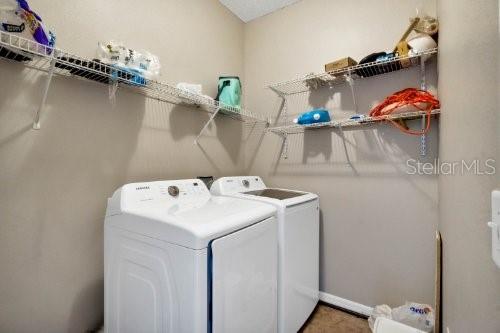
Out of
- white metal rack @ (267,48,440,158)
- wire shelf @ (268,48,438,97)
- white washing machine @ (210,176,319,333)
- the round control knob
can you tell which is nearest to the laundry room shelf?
white metal rack @ (267,48,440,158)

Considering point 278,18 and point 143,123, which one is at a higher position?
point 278,18

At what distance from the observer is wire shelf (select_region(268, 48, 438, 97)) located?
1630 millimetres

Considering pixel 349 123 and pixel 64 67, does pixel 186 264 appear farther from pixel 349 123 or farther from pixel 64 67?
pixel 349 123

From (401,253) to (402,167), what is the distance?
2.21ft

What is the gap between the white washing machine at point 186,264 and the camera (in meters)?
0.97

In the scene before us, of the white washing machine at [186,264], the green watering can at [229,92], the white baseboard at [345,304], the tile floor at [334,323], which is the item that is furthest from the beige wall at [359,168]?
the white washing machine at [186,264]

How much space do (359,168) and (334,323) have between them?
1.29 meters

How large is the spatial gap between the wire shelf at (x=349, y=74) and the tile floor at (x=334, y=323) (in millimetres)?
1997

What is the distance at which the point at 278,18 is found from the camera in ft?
8.15

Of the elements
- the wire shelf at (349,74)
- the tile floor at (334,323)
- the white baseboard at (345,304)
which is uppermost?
the wire shelf at (349,74)

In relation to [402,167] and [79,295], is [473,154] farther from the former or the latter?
[79,295]

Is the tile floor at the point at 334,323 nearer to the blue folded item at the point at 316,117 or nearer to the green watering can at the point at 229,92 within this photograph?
the blue folded item at the point at 316,117

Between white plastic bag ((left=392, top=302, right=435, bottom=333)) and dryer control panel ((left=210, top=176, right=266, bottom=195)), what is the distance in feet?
4.62

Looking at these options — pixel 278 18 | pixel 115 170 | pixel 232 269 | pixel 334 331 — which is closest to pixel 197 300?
pixel 232 269
